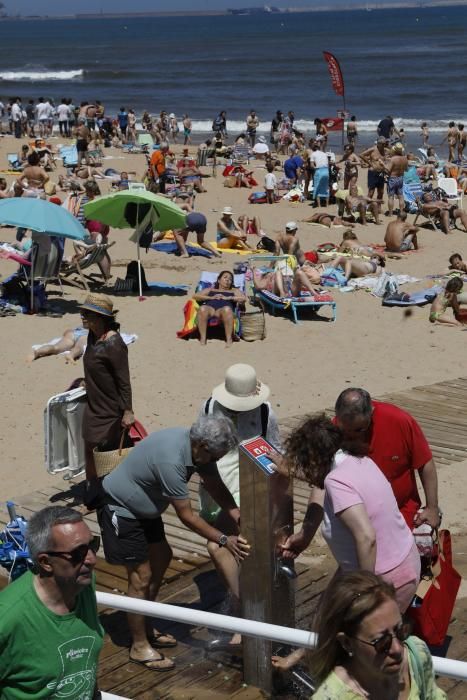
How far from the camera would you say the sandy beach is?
9133mm

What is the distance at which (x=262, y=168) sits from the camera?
2595cm

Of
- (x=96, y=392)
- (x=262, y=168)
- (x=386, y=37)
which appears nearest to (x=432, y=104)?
(x=262, y=168)

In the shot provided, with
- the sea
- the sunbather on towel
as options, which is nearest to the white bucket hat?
the sunbather on towel

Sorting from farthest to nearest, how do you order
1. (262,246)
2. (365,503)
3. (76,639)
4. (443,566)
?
(262,246)
(443,566)
(365,503)
(76,639)

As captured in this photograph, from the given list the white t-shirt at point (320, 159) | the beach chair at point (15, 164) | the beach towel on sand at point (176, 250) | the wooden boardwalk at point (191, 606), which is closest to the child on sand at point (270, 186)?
the white t-shirt at point (320, 159)

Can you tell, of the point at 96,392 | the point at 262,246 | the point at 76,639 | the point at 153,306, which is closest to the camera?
the point at 76,639

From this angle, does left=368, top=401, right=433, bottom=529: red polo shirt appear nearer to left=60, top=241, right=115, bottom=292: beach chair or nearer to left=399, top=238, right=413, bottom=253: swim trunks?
left=60, top=241, right=115, bottom=292: beach chair

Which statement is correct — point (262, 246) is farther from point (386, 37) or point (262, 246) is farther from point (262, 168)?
point (386, 37)

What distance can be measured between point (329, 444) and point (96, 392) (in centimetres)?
290

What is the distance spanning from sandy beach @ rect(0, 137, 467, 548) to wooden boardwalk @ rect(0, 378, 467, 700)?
1.10m

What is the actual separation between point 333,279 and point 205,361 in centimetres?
406

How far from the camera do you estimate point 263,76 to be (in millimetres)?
63625

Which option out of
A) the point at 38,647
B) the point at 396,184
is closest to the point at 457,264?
the point at 396,184

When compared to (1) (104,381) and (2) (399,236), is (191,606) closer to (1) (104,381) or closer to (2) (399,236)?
(1) (104,381)
